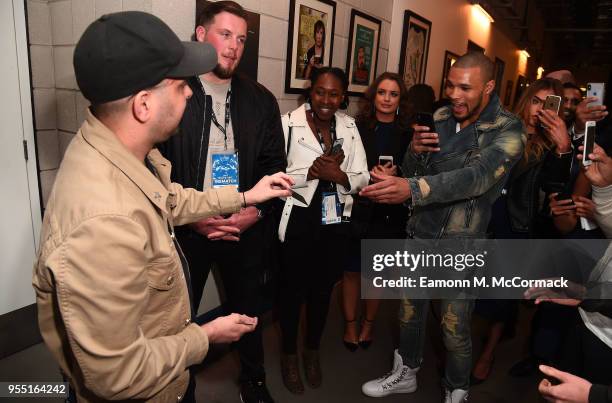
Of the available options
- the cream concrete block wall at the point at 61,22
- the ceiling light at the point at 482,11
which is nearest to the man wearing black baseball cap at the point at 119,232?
the cream concrete block wall at the point at 61,22

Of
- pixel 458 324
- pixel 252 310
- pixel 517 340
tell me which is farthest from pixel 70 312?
pixel 517 340

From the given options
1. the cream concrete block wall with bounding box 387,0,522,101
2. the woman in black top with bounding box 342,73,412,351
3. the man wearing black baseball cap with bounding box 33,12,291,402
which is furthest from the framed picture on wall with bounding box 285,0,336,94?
the man wearing black baseball cap with bounding box 33,12,291,402

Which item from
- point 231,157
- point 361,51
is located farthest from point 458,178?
point 361,51

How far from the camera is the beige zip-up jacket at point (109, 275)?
80 centimetres

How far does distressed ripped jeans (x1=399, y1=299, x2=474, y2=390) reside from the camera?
6.42ft

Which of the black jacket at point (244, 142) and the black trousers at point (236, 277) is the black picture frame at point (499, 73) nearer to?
the black jacket at point (244, 142)

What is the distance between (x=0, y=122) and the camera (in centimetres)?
212

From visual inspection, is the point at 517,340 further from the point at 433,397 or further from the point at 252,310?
the point at 252,310

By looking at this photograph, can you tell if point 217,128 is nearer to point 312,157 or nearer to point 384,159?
point 312,157

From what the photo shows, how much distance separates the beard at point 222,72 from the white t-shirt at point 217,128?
0.05m

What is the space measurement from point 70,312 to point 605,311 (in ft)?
5.30

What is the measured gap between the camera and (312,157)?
2.14 meters

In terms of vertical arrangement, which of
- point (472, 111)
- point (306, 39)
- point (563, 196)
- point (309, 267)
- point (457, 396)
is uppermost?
point (306, 39)
